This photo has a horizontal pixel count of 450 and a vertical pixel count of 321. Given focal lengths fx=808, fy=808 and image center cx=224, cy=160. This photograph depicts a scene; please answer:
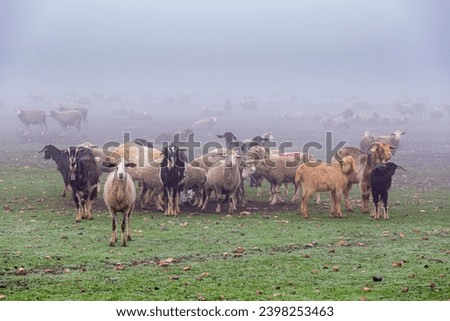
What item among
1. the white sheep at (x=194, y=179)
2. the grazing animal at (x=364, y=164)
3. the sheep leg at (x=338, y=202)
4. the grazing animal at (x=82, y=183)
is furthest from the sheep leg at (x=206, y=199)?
the grazing animal at (x=364, y=164)

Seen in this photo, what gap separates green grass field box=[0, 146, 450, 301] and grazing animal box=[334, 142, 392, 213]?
0.43 metres

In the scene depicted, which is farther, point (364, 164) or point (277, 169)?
point (277, 169)

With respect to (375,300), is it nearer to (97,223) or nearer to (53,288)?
(53,288)

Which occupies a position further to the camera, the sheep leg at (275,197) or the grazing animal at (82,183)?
the sheep leg at (275,197)

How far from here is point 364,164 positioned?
20609mm

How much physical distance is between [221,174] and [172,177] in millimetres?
1323

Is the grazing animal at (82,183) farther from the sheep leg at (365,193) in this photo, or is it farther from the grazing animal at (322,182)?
the sheep leg at (365,193)

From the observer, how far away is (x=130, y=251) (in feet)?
47.6

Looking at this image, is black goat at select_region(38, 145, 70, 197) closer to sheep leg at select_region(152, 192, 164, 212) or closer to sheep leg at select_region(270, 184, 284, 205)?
sheep leg at select_region(152, 192, 164, 212)

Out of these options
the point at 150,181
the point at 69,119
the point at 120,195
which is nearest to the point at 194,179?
the point at 150,181

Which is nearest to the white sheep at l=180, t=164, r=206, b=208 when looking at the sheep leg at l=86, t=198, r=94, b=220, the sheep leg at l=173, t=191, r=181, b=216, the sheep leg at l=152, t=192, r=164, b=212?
the sheep leg at l=173, t=191, r=181, b=216

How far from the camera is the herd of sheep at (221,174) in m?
19.0

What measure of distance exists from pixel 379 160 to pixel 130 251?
30.0ft

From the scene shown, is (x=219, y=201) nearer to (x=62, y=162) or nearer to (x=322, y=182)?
(x=322, y=182)
